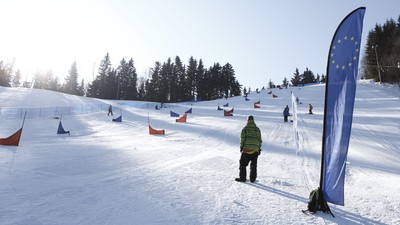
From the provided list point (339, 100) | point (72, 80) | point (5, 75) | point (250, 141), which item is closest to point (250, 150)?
point (250, 141)

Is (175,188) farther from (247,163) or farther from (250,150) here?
(250,150)

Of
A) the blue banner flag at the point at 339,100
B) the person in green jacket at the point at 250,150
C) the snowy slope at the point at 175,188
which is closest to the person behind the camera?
the snowy slope at the point at 175,188

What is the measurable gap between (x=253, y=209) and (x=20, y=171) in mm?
5319

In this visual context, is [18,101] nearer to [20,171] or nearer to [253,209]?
[20,171]

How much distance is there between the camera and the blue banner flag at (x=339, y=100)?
4.59m

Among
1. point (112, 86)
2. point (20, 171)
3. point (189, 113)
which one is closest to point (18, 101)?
point (189, 113)

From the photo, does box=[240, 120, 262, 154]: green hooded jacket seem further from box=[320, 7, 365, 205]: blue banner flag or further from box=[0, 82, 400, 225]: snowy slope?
box=[320, 7, 365, 205]: blue banner flag

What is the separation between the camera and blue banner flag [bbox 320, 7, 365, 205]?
15.1 ft

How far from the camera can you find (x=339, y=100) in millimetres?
4684

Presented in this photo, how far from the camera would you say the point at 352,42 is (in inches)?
183

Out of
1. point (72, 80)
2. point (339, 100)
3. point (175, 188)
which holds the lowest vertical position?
point (175, 188)

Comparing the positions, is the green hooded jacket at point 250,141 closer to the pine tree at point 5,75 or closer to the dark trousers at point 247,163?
the dark trousers at point 247,163

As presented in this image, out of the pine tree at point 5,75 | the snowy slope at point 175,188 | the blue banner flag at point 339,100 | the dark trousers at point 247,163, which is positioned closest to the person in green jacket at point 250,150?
the dark trousers at point 247,163

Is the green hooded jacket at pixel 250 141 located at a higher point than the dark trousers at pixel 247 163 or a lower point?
higher
